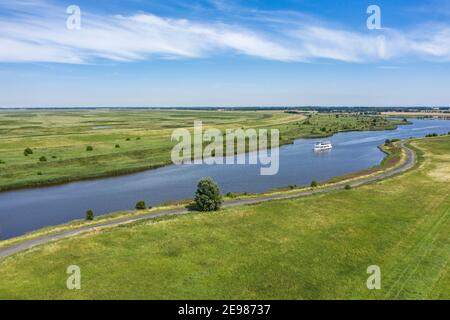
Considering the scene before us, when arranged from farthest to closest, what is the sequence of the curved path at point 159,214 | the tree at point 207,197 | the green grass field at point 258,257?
the tree at point 207,197 < the curved path at point 159,214 < the green grass field at point 258,257

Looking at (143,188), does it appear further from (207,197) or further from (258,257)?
A: (258,257)

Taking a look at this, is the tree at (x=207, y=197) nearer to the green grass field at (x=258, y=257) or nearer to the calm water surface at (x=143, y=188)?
the green grass field at (x=258, y=257)

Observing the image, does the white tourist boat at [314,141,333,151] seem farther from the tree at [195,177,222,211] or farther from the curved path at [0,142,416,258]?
the tree at [195,177,222,211]

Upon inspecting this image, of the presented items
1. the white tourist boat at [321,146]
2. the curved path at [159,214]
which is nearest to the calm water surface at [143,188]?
the curved path at [159,214]

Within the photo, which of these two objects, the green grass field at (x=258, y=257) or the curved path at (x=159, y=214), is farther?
the curved path at (x=159, y=214)
